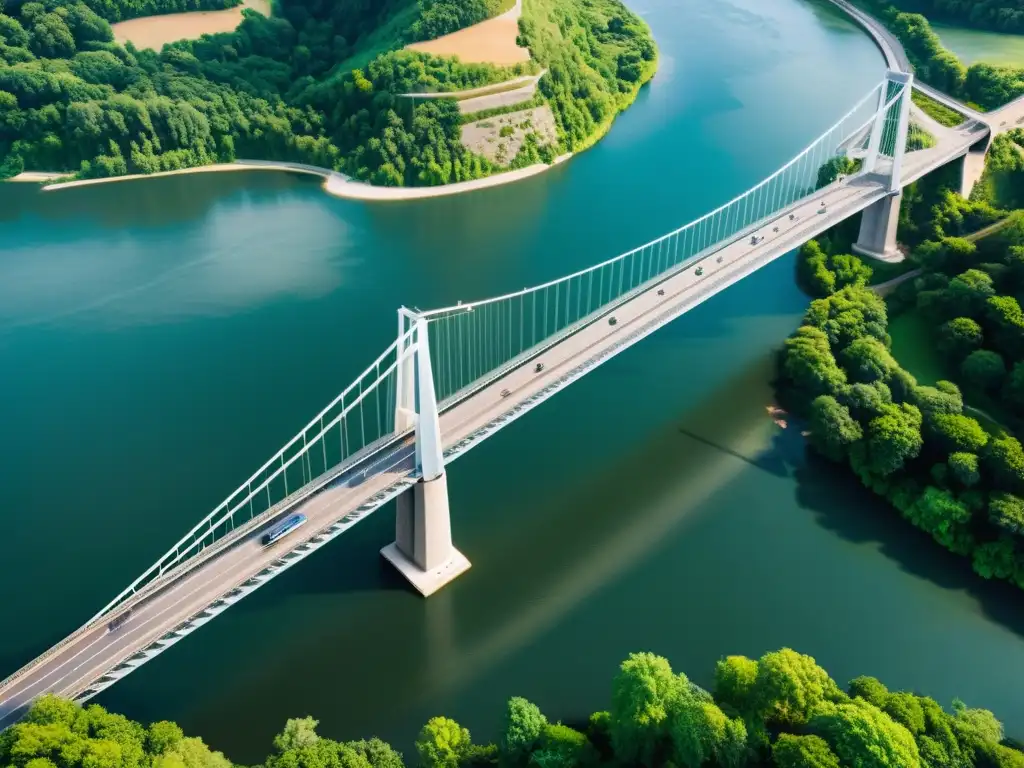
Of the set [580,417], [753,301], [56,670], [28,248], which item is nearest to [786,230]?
[753,301]

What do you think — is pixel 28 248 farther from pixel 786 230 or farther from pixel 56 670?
pixel 786 230

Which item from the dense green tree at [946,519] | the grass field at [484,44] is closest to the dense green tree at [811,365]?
the dense green tree at [946,519]

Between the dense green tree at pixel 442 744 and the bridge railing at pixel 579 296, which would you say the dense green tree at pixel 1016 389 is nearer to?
the bridge railing at pixel 579 296

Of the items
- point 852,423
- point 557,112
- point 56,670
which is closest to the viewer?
point 56,670

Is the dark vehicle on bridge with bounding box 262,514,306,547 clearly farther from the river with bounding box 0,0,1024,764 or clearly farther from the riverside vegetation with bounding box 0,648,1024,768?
the riverside vegetation with bounding box 0,648,1024,768

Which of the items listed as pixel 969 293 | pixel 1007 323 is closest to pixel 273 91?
pixel 969 293

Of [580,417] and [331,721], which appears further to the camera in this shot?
[580,417]
